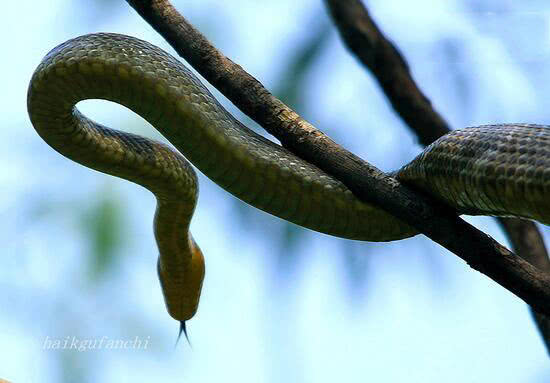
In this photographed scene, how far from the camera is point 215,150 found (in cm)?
312

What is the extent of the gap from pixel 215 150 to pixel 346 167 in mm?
500

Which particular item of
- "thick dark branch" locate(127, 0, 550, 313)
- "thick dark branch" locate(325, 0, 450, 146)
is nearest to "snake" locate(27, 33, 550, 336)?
"thick dark branch" locate(127, 0, 550, 313)

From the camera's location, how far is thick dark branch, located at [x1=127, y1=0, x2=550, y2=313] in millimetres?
2873

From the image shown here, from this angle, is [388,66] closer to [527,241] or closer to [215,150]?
[527,241]

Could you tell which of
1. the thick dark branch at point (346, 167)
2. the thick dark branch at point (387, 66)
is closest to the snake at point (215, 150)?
the thick dark branch at point (346, 167)

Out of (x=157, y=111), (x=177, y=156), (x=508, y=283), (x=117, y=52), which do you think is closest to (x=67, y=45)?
(x=117, y=52)

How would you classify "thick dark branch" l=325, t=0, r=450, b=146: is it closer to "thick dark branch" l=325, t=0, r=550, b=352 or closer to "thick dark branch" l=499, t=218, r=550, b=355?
"thick dark branch" l=325, t=0, r=550, b=352

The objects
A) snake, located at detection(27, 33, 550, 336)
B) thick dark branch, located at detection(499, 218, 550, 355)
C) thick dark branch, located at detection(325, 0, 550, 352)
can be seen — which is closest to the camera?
snake, located at detection(27, 33, 550, 336)

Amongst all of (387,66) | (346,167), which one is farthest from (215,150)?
(387,66)

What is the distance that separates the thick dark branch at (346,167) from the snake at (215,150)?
97 millimetres

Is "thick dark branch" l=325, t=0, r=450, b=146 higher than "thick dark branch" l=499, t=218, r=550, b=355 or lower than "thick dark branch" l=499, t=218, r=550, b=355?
higher

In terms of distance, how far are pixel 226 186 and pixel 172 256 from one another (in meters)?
0.65

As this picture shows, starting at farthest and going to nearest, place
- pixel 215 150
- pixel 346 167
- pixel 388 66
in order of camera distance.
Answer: pixel 388 66 < pixel 215 150 < pixel 346 167

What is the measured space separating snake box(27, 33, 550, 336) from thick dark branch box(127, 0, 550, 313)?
0.32 ft
